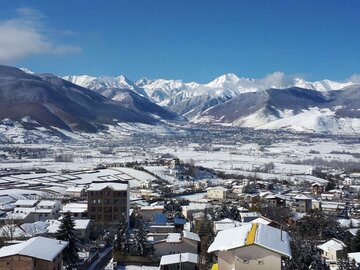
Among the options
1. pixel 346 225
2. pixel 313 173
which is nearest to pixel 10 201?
pixel 346 225

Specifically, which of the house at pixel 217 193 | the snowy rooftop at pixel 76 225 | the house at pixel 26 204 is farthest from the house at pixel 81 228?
the house at pixel 217 193

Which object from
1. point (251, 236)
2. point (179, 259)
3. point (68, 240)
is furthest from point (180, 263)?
point (251, 236)

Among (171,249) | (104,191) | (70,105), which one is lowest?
(171,249)

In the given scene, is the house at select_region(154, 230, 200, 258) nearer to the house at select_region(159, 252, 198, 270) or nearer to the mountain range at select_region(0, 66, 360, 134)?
the house at select_region(159, 252, 198, 270)

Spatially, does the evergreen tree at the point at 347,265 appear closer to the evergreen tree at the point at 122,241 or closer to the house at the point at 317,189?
the evergreen tree at the point at 122,241

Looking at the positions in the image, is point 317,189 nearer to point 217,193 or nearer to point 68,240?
point 217,193

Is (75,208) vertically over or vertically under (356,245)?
over

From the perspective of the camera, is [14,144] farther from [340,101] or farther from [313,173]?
[340,101]
